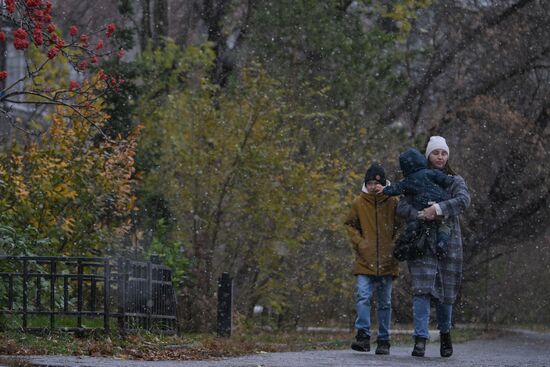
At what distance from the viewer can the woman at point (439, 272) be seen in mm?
11117

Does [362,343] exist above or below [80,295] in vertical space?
below

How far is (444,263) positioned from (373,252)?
62 cm

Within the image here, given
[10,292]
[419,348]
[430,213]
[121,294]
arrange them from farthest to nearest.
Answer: [121,294], [10,292], [419,348], [430,213]

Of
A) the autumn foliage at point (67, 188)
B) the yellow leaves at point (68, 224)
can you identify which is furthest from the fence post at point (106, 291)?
the yellow leaves at point (68, 224)

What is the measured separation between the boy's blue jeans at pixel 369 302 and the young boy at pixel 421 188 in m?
0.65

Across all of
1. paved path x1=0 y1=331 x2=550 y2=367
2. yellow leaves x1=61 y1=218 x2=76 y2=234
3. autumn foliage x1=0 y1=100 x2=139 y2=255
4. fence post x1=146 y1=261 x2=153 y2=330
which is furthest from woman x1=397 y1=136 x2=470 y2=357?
yellow leaves x1=61 y1=218 x2=76 y2=234

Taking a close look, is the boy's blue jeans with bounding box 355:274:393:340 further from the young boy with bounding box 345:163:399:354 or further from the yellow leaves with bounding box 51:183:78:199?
the yellow leaves with bounding box 51:183:78:199

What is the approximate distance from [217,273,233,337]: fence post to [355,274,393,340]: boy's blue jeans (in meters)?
3.52

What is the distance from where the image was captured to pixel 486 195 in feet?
73.4

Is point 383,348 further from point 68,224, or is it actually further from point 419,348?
point 68,224

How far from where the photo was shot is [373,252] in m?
11.5

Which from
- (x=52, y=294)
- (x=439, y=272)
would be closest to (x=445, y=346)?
(x=439, y=272)

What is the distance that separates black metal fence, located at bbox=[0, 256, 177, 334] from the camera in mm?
11918

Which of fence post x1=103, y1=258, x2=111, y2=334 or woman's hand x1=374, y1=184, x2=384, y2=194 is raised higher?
woman's hand x1=374, y1=184, x2=384, y2=194
